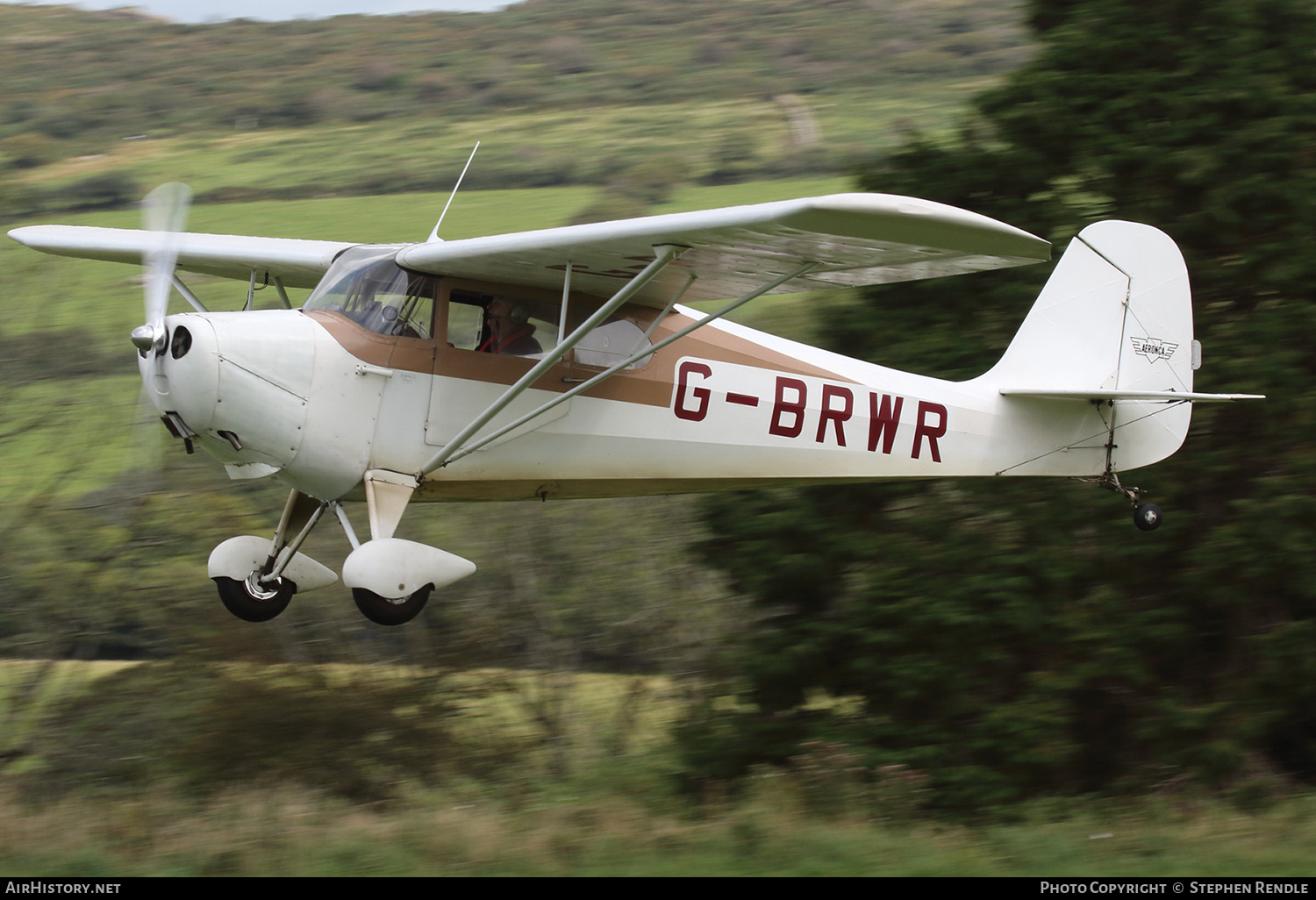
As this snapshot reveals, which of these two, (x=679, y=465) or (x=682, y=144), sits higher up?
(x=679, y=465)

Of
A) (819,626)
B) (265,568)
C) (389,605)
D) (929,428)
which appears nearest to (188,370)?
(389,605)

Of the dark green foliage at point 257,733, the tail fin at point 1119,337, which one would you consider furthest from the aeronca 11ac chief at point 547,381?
the dark green foliage at point 257,733

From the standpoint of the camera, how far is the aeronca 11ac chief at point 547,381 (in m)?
6.71

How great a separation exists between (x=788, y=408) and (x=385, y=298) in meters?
2.86

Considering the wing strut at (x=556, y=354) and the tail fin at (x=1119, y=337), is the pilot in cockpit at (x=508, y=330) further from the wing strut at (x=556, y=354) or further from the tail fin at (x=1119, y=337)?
the tail fin at (x=1119, y=337)

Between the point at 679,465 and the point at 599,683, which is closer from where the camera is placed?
the point at 679,465

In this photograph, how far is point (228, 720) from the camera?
1589 centimetres

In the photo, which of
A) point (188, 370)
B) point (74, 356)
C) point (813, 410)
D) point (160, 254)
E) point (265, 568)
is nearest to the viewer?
point (188, 370)

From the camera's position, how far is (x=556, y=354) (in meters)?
7.13

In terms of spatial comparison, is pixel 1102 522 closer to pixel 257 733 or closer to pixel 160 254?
pixel 160 254

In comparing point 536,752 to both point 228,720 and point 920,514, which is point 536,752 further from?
point 920,514

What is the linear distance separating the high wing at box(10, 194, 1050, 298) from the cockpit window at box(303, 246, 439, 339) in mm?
137
